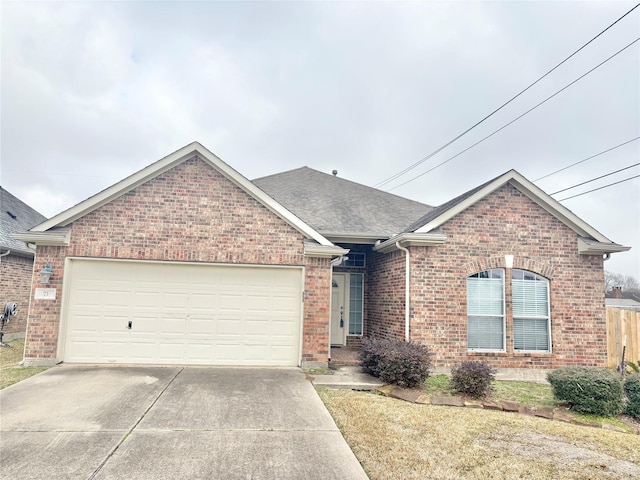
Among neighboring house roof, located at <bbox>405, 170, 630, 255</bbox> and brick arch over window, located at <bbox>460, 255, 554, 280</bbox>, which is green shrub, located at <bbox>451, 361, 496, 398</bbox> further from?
neighboring house roof, located at <bbox>405, 170, 630, 255</bbox>

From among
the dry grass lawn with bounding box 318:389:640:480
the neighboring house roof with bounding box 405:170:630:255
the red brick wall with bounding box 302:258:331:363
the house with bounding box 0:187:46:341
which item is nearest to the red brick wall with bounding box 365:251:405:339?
the neighboring house roof with bounding box 405:170:630:255

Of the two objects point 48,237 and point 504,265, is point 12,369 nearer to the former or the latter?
point 48,237

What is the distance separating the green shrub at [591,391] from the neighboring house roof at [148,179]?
16.4ft

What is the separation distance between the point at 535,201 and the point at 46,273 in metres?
11.6

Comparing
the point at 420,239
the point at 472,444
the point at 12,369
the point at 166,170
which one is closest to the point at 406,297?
the point at 420,239

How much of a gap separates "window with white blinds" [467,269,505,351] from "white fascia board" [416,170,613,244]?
1.70 meters

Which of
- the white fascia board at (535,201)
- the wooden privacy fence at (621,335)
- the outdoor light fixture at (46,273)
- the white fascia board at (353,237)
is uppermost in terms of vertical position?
the white fascia board at (535,201)

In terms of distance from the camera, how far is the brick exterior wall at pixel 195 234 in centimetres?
876

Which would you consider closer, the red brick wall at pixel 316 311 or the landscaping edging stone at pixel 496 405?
the landscaping edging stone at pixel 496 405

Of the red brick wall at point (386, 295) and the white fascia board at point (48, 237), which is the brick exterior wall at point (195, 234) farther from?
the red brick wall at point (386, 295)

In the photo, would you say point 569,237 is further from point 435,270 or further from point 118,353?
point 118,353

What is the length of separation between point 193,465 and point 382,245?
7.54m

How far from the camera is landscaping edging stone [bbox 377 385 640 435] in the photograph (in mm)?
6410

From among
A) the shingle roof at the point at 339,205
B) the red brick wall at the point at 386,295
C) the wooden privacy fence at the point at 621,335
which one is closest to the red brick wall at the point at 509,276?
the red brick wall at the point at 386,295
